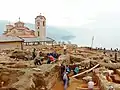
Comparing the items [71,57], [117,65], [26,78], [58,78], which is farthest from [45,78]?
[71,57]

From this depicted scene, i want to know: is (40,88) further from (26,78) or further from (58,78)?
(58,78)

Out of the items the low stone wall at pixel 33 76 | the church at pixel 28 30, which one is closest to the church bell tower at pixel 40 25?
the church at pixel 28 30

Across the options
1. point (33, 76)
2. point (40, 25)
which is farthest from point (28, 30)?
point (33, 76)

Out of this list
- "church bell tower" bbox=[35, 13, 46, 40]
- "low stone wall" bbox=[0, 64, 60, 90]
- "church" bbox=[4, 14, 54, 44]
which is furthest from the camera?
"church bell tower" bbox=[35, 13, 46, 40]

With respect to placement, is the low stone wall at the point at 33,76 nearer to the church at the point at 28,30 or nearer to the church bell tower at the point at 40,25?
the church at the point at 28,30

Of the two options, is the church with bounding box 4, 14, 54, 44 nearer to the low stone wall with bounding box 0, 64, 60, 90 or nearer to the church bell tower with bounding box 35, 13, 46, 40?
the church bell tower with bounding box 35, 13, 46, 40

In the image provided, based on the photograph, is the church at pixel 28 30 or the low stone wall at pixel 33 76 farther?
the church at pixel 28 30

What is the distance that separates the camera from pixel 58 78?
16953 millimetres

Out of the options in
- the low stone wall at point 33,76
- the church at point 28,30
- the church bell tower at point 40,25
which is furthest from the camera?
the church bell tower at point 40,25

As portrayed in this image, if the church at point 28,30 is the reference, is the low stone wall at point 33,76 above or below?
below

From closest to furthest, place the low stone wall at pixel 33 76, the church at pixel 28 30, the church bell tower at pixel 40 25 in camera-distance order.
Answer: the low stone wall at pixel 33 76 → the church at pixel 28 30 → the church bell tower at pixel 40 25

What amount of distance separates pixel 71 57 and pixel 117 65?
21.3 feet

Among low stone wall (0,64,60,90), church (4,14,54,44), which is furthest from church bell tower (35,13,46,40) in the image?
low stone wall (0,64,60,90)

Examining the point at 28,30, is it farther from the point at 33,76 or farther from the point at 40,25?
the point at 33,76
